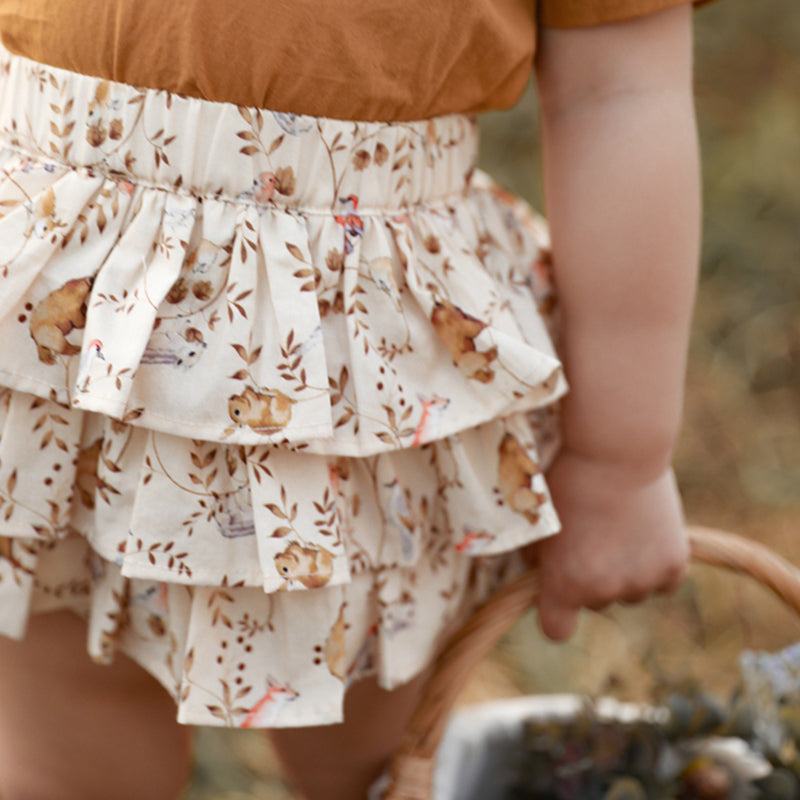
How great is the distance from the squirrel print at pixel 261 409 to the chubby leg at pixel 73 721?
9.7 inches

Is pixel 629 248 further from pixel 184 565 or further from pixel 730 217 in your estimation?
pixel 730 217

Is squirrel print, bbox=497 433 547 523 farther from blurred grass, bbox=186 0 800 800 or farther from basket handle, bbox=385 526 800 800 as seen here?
blurred grass, bbox=186 0 800 800

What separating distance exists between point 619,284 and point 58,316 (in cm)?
38

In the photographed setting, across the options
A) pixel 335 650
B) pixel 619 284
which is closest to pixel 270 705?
pixel 335 650

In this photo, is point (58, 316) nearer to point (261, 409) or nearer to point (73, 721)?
point (261, 409)

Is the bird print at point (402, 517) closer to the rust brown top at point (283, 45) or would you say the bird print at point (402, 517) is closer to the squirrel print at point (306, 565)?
the squirrel print at point (306, 565)

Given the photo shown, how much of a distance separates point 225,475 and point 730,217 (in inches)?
67.4

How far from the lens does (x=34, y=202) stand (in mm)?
669

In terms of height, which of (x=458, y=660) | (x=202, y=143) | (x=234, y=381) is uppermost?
(x=202, y=143)

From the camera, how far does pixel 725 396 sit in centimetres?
195

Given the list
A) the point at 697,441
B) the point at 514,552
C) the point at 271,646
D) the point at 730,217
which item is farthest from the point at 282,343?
the point at 730,217

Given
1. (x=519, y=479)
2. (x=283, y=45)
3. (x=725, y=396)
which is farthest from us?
(x=725, y=396)

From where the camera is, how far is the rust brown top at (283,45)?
0.64 meters

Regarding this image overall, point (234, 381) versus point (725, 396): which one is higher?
point (234, 381)
